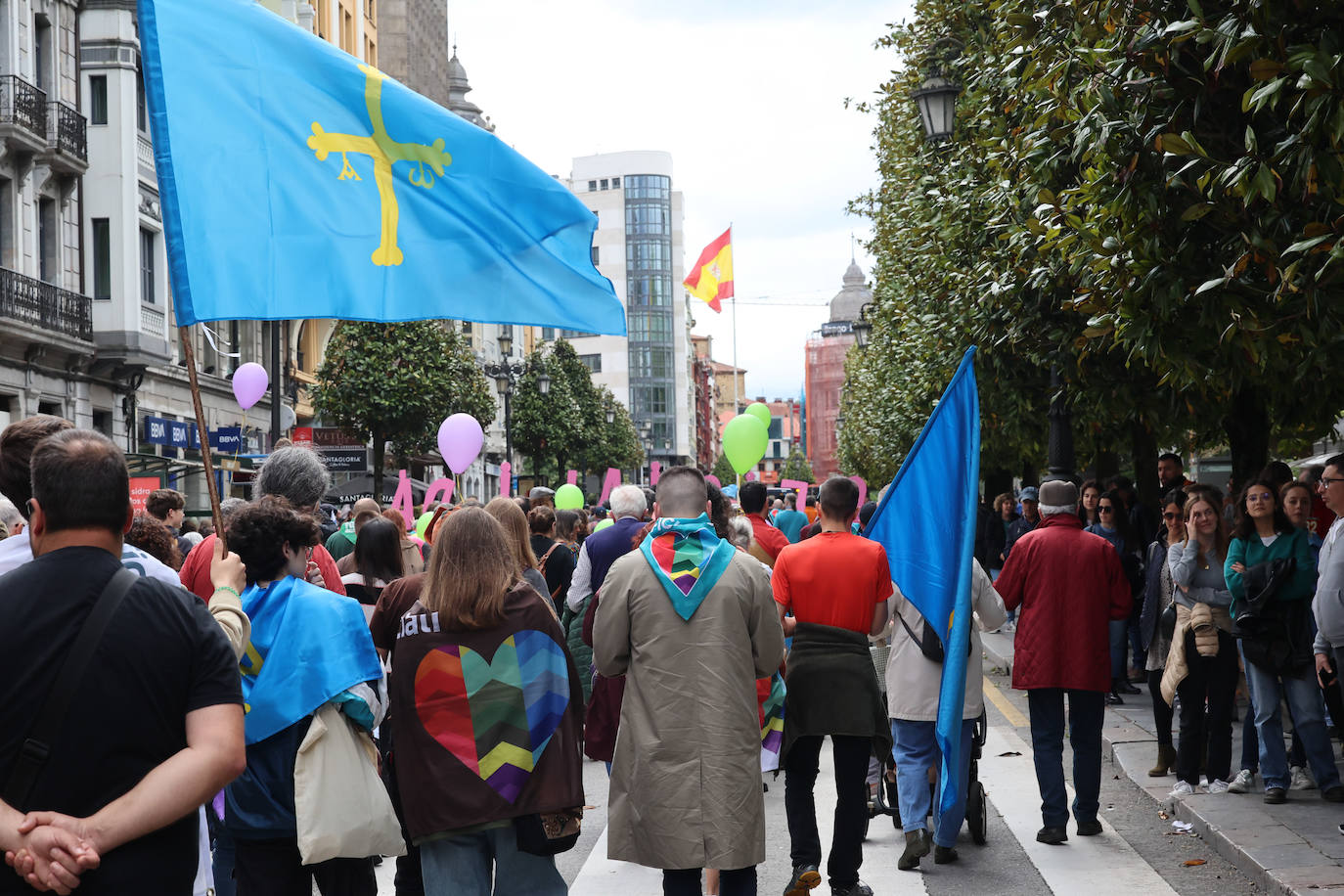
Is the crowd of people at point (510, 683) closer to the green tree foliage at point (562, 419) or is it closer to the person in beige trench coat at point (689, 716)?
the person in beige trench coat at point (689, 716)

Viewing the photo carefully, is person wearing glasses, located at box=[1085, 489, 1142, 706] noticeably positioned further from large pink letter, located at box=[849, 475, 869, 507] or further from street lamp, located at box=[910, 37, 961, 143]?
street lamp, located at box=[910, 37, 961, 143]

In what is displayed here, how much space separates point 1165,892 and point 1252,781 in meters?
2.37

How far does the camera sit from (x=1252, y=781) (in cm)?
905

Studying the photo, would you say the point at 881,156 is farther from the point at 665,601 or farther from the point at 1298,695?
the point at 665,601

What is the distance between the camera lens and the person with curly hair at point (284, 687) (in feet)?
15.8

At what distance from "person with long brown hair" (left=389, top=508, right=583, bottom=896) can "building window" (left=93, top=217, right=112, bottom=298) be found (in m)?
27.5

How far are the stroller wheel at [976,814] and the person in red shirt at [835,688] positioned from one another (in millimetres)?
1364

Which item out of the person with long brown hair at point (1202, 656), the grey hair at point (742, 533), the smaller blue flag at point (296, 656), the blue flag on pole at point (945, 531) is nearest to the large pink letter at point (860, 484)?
the blue flag on pole at point (945, 531)

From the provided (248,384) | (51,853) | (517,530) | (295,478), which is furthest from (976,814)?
(248,384)

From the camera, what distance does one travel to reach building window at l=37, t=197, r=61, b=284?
28203 mm

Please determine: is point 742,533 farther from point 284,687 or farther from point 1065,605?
point 284,687

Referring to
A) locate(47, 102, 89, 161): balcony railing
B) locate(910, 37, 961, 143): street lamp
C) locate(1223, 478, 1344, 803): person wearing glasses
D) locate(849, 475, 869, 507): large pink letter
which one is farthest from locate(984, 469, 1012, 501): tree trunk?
locate(1223, 478, 1344, 803): person wearing glasses

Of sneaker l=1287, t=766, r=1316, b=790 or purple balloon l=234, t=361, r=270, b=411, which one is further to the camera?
purple balloon l=234, t=361, r=270, b=411

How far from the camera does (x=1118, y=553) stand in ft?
43.8
